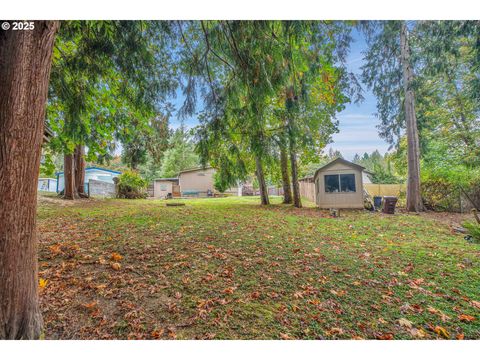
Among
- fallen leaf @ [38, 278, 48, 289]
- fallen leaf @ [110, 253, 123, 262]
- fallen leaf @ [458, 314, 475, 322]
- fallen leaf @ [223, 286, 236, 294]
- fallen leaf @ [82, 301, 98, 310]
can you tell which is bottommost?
fallen leaf @ [458, 314, 475, 322]

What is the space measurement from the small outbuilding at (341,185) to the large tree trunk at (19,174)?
670cm

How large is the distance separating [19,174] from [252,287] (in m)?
1.55

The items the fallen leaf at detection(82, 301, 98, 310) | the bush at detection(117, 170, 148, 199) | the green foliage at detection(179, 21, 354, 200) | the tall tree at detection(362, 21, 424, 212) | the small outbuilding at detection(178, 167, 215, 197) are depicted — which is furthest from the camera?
the small outbuilding at detection(178, 167, 215, 197)

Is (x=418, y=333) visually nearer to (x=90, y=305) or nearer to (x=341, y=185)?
(x=90, y=305)

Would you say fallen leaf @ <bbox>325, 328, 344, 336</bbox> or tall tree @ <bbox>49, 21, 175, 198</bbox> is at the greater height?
tall tree @ <bbox>49, 21, 175, 198</bbox>

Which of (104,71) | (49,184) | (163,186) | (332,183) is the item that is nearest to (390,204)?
(332,183)

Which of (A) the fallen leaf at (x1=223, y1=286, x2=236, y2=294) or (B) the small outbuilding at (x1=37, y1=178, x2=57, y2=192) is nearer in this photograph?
(A) the fallen leaf at (x1=223, y1=286, x2=236, y2=294)

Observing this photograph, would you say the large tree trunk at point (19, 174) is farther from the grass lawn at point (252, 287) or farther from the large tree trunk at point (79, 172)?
the large tree trunk at point (79, 172)

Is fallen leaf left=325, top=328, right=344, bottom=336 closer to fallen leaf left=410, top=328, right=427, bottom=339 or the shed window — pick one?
fallen leaf left=410, top=328, right=427, bottom=339

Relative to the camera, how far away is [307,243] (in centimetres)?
279

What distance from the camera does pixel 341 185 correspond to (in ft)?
21.9

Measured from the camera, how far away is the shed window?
658 centimetres

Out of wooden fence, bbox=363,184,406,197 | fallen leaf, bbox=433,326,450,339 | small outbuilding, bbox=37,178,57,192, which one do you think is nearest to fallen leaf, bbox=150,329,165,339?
fallen leaf, bbox=433,326,450,339
